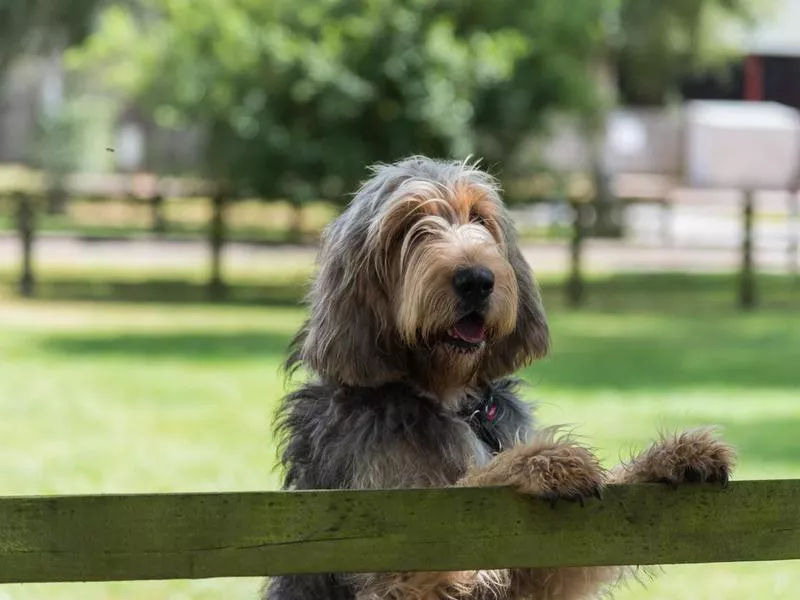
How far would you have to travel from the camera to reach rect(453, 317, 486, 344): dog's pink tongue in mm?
4719

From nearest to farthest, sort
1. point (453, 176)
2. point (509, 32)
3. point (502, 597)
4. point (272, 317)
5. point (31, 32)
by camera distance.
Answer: point (502, 597) → point (453, 176) → point (272, 317) → point (509, 32) → point (31, 32)

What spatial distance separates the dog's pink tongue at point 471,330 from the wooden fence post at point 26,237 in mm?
18635

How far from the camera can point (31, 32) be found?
1435 inches

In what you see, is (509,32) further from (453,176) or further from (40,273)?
(453,176)

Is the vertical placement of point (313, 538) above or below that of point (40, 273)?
above

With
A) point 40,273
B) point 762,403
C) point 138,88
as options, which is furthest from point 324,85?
point 762,403

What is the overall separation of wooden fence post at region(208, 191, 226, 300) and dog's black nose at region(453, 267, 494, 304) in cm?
1810

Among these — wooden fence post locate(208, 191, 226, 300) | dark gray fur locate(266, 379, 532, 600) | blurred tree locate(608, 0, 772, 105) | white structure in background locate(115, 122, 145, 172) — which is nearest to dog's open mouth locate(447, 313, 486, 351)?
dark gray fur locate(266, 379, 532, 600)

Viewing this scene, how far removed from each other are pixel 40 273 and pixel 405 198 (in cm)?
2161

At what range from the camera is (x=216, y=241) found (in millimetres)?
22859

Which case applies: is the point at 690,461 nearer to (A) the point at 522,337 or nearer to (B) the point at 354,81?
(A) the point at 522,337

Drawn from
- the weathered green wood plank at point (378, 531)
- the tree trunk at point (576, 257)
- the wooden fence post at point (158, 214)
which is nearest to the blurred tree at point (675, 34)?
the tree trunk at point (576, 257)

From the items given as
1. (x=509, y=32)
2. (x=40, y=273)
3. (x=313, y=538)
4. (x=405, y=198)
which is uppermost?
(x=509, y=32)

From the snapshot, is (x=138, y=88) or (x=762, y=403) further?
(x=138, y=88)
